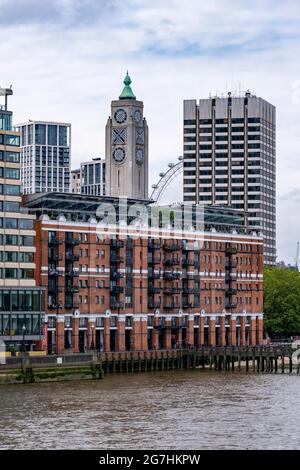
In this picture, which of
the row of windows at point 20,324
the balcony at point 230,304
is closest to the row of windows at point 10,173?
the row of windows at point 20,324

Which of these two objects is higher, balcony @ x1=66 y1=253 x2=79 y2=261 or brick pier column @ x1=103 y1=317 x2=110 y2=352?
balcony @ x1=66 y1=253 x2=79 y2=261

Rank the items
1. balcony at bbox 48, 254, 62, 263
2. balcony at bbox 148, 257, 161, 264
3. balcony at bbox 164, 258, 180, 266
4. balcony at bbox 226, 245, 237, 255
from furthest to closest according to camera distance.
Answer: balcony at bbox 226, 245, 237, 255 < balcony at bbox 164, 258, 180, 266 < balcony at bbox 148, 257, 161, 264 < balcony at bbox 48, 254, 62, 263

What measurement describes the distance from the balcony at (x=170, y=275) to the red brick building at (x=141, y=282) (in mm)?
123

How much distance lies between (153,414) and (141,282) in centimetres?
7255

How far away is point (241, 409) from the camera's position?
106562 mm

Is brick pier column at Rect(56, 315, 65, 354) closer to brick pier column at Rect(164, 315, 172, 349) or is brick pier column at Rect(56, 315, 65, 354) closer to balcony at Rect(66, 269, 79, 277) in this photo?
balcony at Rect(66, 269, 79, 277)

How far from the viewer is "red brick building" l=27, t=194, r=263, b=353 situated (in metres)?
162

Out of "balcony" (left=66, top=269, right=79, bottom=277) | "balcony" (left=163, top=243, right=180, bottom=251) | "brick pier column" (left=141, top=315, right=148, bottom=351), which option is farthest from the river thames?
"balcony" (left=163, top=243, right=180, bottom=251)

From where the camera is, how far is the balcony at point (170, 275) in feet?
586

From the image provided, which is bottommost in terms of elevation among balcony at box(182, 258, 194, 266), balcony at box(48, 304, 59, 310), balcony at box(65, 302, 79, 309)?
balcony at box(48, 304, 59, 310)

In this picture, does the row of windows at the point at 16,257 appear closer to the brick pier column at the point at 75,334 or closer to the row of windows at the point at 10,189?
the row of windows at the point at 10,189

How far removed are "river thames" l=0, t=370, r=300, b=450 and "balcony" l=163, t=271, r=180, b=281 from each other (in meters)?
38.6

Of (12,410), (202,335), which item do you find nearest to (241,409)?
(12,410)
